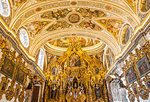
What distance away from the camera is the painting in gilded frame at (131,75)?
885cm

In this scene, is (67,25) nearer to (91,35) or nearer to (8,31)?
(91,35)

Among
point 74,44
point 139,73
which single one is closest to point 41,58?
point 74,44

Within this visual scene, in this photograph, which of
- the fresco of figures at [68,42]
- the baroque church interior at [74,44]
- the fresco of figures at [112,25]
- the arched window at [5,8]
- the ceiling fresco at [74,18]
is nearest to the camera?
the baroque church interior at [74,44]

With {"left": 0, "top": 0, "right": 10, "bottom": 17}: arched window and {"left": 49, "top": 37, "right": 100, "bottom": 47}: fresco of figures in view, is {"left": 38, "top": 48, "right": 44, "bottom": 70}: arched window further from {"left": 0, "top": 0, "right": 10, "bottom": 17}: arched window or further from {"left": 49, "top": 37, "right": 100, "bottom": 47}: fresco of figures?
{"left": 0, "top": 0, "right": 10, "bottom": 17}: arched window

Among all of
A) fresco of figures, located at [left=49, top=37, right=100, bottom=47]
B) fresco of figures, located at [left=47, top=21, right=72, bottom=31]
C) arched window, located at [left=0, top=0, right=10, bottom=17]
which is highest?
fresco of figures, located at [left=49, top=37, right=100, bottom=47]

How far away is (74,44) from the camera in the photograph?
1459cm

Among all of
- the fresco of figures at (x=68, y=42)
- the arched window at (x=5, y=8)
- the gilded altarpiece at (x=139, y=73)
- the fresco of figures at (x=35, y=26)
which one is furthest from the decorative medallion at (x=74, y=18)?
the fresco of figures at (x=68, y=42)

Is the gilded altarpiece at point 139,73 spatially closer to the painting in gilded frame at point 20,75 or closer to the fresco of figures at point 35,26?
the painting in gilded frame at point 20,75

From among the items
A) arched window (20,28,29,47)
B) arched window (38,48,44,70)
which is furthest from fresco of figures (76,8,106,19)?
arched window (38,48,44,70)

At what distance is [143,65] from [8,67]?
8.93 m

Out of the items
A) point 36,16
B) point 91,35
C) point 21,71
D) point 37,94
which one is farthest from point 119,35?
point 37,94

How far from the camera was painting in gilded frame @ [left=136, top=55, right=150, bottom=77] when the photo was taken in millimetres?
7348

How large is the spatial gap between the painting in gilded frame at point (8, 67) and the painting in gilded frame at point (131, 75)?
8835 mm

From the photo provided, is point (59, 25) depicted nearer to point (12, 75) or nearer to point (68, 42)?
point (68, 42)
